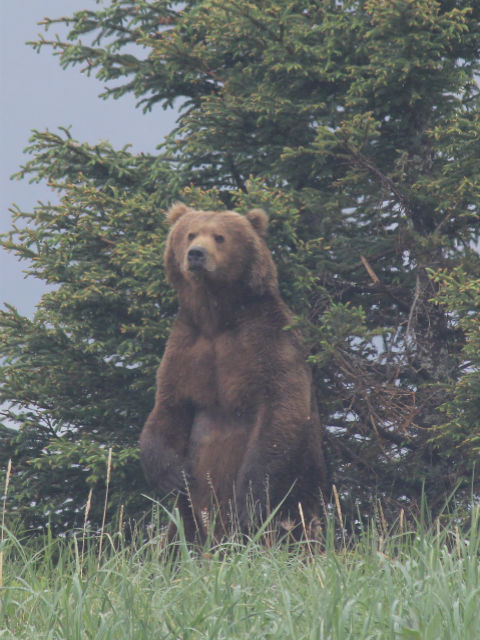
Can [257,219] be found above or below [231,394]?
above

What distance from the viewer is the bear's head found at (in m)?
5.74

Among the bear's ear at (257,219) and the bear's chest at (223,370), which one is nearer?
the bear's chest at (223,370)

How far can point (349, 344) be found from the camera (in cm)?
724

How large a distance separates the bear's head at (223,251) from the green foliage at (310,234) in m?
0.66

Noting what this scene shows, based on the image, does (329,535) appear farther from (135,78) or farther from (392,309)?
(135,78)

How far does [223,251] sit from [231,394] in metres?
0.98

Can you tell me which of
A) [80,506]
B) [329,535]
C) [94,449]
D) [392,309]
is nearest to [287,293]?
[392,309]

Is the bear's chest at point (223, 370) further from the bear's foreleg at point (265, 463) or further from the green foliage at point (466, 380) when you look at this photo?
the green foliage at point (466, 380)

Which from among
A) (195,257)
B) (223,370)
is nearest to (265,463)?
(223,370)

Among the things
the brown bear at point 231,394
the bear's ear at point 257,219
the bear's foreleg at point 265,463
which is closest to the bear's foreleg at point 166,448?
the brown bear at point 231,394

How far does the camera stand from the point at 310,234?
7.56m

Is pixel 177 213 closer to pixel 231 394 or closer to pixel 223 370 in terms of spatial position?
pixel 223 370

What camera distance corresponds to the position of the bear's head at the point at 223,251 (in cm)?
574

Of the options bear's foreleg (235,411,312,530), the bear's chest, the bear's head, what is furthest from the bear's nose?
bear's foreleg (235,411,312,530)
